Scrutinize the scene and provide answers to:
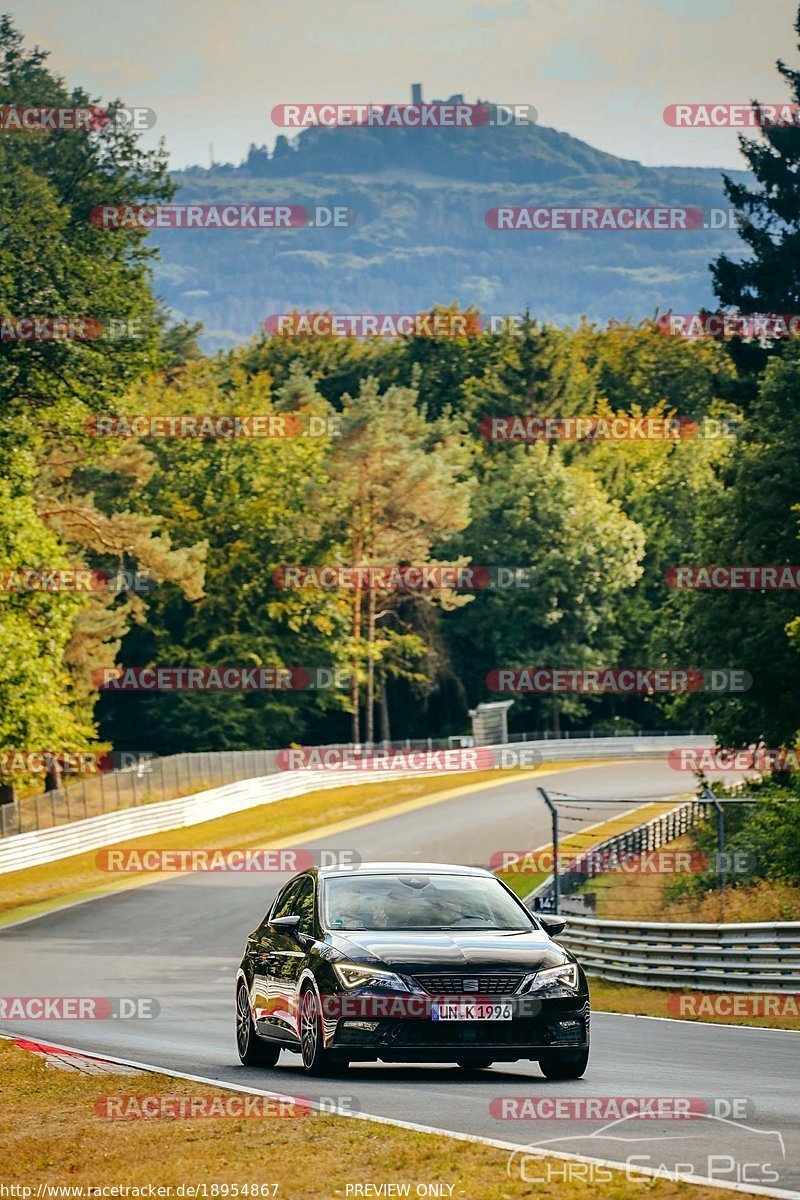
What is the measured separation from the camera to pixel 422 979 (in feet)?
38.7

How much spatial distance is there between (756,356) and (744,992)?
31.1 m

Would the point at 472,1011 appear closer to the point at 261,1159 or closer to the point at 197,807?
the point at 261,1159

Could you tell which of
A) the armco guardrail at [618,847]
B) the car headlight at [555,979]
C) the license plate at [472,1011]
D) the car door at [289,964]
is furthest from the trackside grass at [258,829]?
the license plate at [472,1011]

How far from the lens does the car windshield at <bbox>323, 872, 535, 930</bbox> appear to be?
12.7 m

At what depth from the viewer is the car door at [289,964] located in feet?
41.7

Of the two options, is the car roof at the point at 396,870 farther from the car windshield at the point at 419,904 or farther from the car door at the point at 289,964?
the car door at the point at 289,964

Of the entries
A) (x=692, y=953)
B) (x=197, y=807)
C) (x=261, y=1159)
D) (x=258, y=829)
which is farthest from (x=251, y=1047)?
(x=197, y=807)

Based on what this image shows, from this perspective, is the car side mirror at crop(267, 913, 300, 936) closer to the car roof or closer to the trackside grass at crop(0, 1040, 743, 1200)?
the car roof

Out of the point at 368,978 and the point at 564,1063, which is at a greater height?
the point at 368,978

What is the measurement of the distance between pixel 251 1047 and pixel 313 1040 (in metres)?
1.72

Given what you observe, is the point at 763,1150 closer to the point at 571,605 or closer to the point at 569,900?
the point at 569,900

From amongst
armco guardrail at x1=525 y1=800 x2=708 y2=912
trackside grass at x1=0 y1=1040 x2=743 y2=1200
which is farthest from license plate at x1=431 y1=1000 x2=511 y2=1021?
armco guardrail at x1=525 y1=800 x2=708 y2=912

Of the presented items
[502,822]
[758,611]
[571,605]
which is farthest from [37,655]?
[571,605]

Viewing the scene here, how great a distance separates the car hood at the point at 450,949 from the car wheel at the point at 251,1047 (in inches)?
69.8
